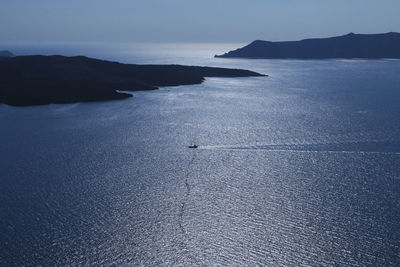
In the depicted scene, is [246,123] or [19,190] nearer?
[19,190]

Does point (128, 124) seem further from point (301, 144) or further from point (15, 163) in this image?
point (301, 144)

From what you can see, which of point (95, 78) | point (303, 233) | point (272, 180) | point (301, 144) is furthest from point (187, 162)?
point (95, 78)

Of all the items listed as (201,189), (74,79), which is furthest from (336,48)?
(201,189)

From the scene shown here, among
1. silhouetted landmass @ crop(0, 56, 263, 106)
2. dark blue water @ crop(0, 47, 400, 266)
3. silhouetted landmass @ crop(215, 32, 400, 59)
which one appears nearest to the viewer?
dark blue water @ crop(0, 47, 400, 266)

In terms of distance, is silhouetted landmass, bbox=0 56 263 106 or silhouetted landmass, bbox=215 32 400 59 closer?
silhouetted landmass, bbox=0 56 263 106

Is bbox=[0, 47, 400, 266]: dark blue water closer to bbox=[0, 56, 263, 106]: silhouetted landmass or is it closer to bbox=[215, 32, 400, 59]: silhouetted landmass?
bbox=[0, 56, 263, 106]: silhouetted landmass

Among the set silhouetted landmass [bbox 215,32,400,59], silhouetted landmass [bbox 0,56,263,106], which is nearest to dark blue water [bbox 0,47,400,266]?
silhouetted landmass [bbox 0,56,263,106]

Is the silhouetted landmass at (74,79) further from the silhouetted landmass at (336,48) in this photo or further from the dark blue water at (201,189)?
the silhouetted landmass at (336,48)
